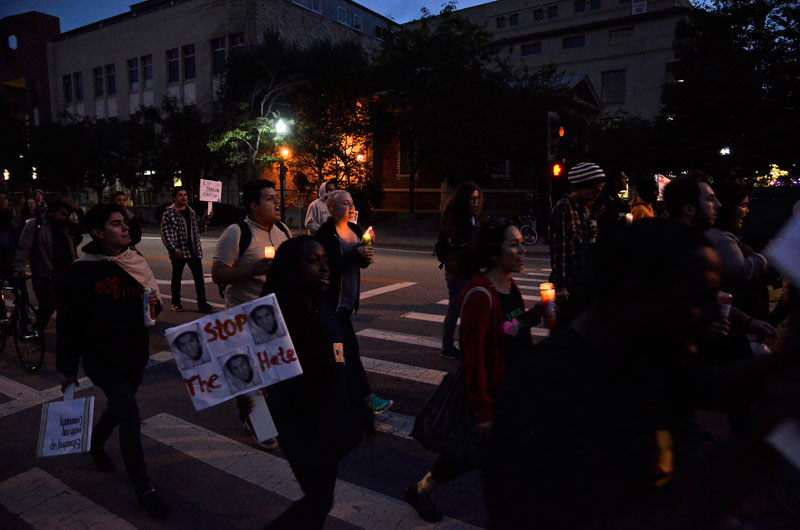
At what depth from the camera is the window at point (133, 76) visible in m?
41.9

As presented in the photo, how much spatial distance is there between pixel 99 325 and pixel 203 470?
4.22ft

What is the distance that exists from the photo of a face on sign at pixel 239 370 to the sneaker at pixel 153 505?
133cm

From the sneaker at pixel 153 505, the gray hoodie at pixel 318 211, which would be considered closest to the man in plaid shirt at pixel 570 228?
the sneaker at pixel 153 505

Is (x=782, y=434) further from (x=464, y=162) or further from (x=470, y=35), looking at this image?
(x=470, y=35)

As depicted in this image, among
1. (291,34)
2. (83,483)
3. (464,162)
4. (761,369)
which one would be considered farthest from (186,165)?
(761,369)

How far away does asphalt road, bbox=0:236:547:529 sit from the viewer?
3.32 meters

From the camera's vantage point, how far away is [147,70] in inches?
1629

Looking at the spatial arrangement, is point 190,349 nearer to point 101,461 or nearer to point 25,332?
point 101,461

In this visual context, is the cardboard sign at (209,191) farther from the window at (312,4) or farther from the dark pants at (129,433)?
the window at (312,4)

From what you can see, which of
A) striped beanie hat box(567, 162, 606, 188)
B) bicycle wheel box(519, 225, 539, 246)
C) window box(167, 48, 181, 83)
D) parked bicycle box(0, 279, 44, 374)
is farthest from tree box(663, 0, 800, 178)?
window box(167, 48, 181, 83)

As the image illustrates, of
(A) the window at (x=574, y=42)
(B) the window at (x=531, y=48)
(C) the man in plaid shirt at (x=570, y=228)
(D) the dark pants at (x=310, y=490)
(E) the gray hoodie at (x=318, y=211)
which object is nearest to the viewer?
(D) the dark pants at (x=310, y=490)

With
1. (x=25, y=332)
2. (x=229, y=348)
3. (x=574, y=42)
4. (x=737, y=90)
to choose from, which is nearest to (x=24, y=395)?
(x=25, y=332)

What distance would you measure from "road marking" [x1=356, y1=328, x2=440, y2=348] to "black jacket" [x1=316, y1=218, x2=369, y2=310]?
8.04 ft

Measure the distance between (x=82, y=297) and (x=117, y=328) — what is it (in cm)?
27
